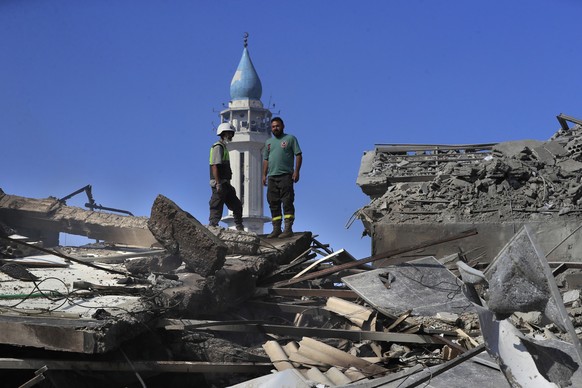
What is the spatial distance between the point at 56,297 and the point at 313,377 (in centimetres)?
237

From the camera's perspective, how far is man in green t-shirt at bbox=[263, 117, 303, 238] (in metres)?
10.4

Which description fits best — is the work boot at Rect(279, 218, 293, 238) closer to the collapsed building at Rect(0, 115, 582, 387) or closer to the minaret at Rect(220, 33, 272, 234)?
the collapsed building at Rect(0, 115, 582, 387)

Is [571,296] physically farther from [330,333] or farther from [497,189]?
[497,189]

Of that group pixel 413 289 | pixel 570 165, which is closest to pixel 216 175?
pixel 413 289

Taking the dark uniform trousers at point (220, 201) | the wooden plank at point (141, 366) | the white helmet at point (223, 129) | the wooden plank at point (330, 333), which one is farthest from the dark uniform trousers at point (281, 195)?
the wooden plank at point (141, 366)

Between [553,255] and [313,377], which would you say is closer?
[313,377]

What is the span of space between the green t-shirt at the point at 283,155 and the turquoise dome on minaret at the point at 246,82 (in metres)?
53.3

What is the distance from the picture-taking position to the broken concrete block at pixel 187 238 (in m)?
7.61

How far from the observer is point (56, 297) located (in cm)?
680

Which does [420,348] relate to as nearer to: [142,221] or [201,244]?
[201,244]

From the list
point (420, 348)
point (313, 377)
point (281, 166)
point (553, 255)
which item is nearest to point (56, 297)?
point (313, 377)

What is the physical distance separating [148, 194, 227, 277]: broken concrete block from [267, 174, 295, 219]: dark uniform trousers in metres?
2.60

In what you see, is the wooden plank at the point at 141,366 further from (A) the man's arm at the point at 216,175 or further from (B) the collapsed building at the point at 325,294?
(A) the man's arm at the point at 216,175

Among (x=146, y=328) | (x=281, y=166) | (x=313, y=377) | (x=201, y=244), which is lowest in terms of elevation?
(x=313, y=377)
